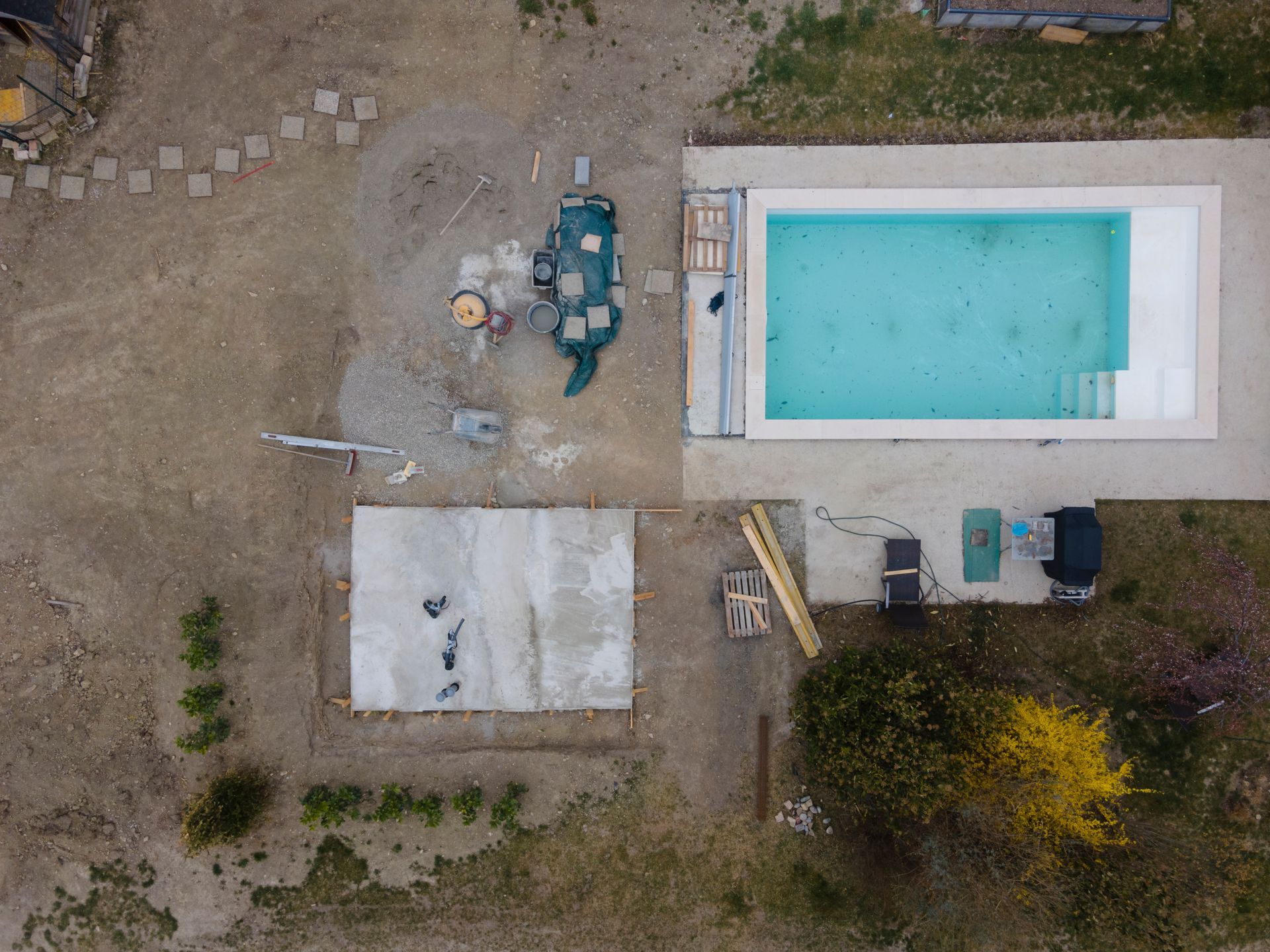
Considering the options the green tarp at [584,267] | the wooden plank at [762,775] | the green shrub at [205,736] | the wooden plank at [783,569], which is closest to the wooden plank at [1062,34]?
the green tarp at [584,267]

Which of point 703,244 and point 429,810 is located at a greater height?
point 703,244

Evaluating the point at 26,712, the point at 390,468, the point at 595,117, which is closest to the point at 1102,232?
the point at 595,117

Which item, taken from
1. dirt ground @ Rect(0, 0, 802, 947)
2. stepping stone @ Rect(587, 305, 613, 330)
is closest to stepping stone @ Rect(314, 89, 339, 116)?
dirt ground @ Rect(0, 0, 802, 947)

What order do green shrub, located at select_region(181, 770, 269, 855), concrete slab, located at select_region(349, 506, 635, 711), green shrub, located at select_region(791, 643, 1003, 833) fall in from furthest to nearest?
concrete slab, located at select_region(349, 506, 635, 711) → green shrub, located at select_region(181, 770, 269, 855) → green shrub, located at select_region(791, 643, 1003, 833)

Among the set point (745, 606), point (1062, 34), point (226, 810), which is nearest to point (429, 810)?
point (226, 810)

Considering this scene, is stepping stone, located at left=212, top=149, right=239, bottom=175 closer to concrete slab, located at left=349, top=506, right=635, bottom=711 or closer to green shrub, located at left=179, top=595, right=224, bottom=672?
concrete slab, located at left=349, top=506, right=635, bottom=711

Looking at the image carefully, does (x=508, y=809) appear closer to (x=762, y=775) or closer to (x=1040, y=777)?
(x=762, y=775)
